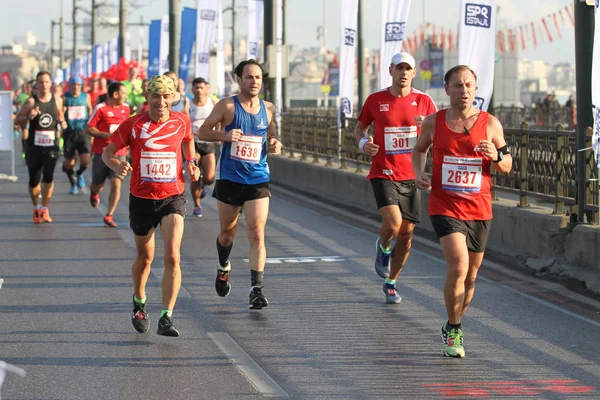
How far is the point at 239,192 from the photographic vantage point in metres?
10.1

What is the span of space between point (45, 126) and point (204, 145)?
6.97 ft

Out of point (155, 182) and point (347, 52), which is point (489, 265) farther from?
point (347, 52)

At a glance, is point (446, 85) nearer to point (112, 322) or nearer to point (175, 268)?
point (175, 268)

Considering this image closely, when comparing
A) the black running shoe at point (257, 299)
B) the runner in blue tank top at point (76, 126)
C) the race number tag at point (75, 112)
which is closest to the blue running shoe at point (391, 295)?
the black running shoe at point (257, 299)

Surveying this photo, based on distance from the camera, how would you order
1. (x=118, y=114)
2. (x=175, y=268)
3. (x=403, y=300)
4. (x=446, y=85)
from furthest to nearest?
(x=118, y=114)
(x=403, y=300)
(x=175, y=268)
(x=446, y=85)

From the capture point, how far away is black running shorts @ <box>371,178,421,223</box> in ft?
34.0

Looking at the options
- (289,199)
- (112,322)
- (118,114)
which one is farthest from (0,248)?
(289,199)

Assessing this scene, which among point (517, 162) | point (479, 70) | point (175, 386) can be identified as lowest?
point (175, 386)

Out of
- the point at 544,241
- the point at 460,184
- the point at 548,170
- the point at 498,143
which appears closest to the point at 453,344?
the point at 460,184

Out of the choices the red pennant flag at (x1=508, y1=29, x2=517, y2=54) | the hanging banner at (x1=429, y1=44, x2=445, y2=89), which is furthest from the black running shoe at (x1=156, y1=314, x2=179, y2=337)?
the hanging banner at (x1=429, y1=44, x2=445, y2=89)

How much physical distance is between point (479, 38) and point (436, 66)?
6946 centimetres

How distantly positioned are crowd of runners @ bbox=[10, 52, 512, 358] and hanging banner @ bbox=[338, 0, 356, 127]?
11736 mm

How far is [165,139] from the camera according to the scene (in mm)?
9055

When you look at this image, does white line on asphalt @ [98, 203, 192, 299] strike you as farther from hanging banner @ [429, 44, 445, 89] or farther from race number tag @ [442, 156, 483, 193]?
hanging banner @ [429, 44, 445, 89]
